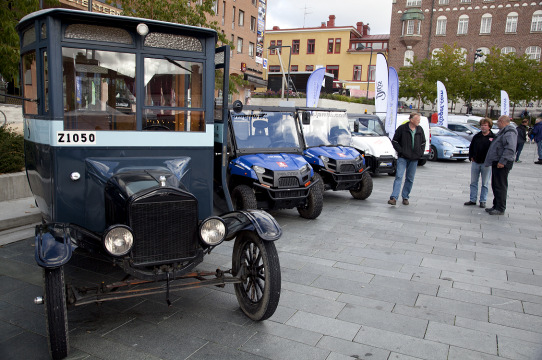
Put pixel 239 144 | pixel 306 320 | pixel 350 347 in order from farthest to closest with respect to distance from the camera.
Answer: pixel 239 144 → pixel 306 320 → pixel 350 347

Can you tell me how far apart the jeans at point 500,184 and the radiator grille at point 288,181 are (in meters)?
4.05

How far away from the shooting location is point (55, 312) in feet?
10.3

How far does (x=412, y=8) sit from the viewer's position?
5116 cm

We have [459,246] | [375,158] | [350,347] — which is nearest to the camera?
[350,347]

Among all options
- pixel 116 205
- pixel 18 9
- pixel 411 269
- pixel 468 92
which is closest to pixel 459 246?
pixel 411 269

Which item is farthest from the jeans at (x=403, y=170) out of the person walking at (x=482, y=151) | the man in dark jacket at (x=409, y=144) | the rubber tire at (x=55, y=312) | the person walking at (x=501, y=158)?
the rubber tire at (x=55, y=312)

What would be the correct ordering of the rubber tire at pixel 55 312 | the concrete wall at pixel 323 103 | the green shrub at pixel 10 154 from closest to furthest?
the rubber tire at pixel 55 312
the green shrub at pixel 10 154
the concrete wall at pixel 323 103

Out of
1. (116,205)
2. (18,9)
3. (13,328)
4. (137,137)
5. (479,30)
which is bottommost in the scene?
(13,328)

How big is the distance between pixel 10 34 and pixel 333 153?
20.8ft

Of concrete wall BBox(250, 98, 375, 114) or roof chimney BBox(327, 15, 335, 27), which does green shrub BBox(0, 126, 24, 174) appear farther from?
roof chimney BBox(327, 15, 335, 27)

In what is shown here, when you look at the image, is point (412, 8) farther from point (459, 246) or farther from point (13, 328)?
point (13, 328)

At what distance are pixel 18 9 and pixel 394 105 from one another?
11386mm

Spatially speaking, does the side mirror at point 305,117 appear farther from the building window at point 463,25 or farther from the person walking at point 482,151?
the building window at point 463,25

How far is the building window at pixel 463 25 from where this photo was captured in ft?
163
